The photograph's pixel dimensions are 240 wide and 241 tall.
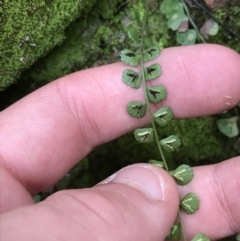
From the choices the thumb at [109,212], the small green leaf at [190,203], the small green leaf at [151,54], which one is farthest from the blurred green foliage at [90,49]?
the thumb at [109,212]

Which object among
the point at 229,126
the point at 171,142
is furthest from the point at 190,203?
the point at 229,126

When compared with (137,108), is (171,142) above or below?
below

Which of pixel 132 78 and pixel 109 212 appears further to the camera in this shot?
pixel 132 78

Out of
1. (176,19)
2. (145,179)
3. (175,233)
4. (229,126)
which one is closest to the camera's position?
(145,179)

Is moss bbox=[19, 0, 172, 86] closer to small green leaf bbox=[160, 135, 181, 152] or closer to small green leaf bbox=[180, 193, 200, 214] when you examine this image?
small green leaf bbox=[160, 135, 181, 152]

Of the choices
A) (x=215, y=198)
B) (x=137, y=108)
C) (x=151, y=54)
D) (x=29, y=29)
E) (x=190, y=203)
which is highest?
(x=29, y=29)

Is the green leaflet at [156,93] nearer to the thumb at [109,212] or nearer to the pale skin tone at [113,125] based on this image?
the pale skin tone at [113,125]

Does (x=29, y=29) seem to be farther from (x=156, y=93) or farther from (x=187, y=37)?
(x=187, y=37)
